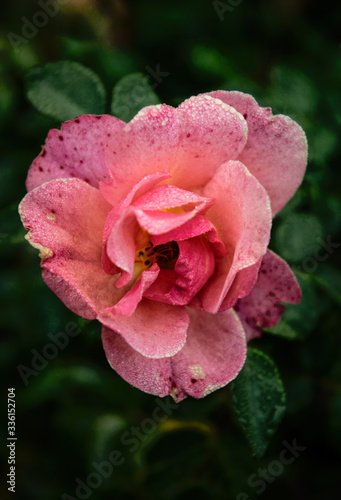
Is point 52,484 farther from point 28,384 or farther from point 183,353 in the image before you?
point 183,353

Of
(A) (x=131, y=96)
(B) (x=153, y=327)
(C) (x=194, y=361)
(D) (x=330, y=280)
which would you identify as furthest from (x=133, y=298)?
(D) (x=330, y=280)

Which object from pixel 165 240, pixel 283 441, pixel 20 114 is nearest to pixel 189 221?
pixel 165 240

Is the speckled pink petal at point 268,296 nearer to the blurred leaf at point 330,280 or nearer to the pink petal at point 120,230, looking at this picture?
the pink petal at point 120,230

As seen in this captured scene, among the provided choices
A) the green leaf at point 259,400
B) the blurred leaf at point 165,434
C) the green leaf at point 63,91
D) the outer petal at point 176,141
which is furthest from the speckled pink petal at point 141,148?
the blurred leaf at point 165,434

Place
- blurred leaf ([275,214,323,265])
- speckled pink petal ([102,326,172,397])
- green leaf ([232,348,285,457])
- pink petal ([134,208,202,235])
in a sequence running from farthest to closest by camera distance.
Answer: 1. blurred leaf ([275,214,323,265])
2. green leaf ([232,348,285,457])
3. speckled pink petal ([102,326,172,397])
4. pink petal ([134,208,202,235])

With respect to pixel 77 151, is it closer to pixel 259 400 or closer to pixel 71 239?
pixel 71 239

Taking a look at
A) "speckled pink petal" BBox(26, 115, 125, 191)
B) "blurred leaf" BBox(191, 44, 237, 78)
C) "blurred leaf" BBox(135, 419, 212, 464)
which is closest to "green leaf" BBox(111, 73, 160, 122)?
"speckled pink petal" BBox(26, 115, 125, 191)

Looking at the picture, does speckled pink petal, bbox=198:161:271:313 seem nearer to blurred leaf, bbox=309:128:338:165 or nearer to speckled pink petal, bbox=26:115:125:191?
speckled pink petal, bbox=26:115:125:191
